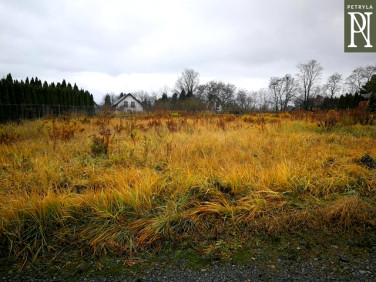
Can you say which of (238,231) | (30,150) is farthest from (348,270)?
(30,150)

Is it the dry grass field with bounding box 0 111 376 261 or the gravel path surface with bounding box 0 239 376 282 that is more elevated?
the dry grass field with bounding box 0 111 376 261

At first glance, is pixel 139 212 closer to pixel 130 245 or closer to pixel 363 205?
pixel 130 245

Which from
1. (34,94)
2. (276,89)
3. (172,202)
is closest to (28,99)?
(34,94)

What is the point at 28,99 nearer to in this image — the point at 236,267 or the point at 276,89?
the point at 236,267

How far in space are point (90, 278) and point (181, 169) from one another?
2184 mm

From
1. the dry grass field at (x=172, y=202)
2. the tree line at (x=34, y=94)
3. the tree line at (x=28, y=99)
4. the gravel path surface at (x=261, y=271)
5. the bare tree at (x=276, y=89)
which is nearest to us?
the gravel path surface at (x=261, y=271)

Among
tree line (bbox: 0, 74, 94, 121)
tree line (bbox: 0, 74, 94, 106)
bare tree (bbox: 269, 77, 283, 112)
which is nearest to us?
tree line (bbox: 0, 74, 94, 121)

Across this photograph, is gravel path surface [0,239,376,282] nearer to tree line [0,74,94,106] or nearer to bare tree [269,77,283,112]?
tree line [0,74,94,106]

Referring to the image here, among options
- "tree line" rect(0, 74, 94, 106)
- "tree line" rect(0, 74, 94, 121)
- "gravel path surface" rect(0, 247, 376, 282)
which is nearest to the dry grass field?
"gravel path surface" rect(0, 247, 376, 282)

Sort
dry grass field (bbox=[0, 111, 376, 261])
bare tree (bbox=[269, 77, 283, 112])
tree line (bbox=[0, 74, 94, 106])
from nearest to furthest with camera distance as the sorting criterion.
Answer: dry grass field (bbox=[0, 111, 376, 261]) → tree line (bbox=[0, 74, 94, 106]) → bare tree (bbox=[269, 77, 283, 112])

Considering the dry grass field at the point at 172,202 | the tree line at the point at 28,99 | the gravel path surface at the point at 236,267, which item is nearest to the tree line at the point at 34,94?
the tree line at the point at 28,99

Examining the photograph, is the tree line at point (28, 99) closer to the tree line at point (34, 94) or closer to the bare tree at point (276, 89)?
the tree line at point (34, 94)

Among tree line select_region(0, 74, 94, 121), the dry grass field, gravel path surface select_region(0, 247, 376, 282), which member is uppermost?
tree line select_region(0, 74, 94, 121)

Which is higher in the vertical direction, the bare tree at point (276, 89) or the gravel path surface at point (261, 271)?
the bare tree at point (276, 89)
